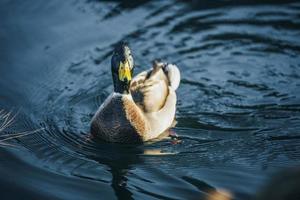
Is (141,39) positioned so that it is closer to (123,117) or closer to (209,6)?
(209,6)

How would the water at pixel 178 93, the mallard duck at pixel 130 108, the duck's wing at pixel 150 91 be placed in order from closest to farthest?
the water at pixel 178 93 → the mallard duck at pixel 130 108 → the duck's wing at pixel 150 91

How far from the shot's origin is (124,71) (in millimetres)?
7148

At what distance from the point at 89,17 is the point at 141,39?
115 centimetres

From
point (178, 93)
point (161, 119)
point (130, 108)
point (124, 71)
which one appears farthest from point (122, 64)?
point (178, 93)

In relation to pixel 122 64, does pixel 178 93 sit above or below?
below

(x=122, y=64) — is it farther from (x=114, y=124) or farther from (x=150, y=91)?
(x=150, y=91)

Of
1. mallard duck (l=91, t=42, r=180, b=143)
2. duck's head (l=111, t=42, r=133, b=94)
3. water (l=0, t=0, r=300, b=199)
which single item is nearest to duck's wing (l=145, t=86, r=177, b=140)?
mallard duck (l=91, t=42, r=180, b=143)

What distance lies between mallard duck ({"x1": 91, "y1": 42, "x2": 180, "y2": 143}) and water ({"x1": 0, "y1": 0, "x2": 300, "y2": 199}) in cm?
16

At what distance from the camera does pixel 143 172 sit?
6.73 metres

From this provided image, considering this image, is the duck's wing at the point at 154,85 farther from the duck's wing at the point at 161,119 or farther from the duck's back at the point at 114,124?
the duck's back at the point at 114,124

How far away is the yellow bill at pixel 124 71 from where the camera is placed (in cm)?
711

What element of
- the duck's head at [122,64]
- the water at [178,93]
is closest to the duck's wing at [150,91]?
the water at [178,93]

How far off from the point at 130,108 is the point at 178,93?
145 cm

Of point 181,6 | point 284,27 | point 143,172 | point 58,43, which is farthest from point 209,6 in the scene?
point 143,172
